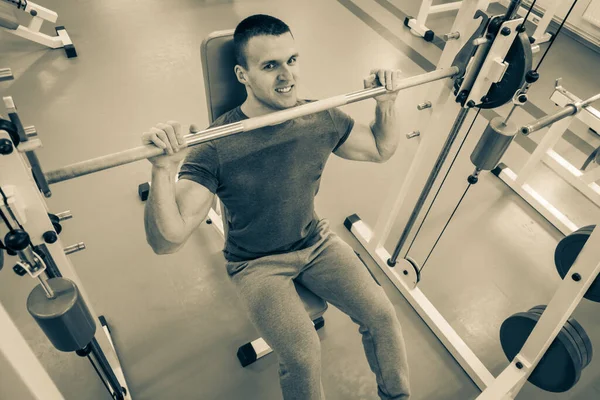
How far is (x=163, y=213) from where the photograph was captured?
4.20ft

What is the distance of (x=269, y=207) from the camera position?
152 centimetres

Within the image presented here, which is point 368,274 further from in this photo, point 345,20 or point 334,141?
point 345,20

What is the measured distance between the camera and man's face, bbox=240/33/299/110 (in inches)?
56.5

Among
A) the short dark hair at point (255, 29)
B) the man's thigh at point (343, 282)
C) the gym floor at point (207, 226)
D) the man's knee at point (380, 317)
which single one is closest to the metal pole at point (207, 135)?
the short dark hair at point (255, 29)

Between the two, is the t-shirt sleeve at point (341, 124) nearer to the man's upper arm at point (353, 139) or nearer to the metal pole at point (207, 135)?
the man's upper arm at point (353, 139)

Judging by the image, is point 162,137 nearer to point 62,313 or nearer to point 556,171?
point 62,313

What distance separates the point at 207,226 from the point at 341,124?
1.15m

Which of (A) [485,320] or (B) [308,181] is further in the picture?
(A) [485,320]

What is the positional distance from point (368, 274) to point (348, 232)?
2.86ft

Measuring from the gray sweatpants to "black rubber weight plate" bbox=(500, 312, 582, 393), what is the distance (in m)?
0.52

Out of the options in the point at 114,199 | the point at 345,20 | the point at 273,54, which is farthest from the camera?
the point at 345,20

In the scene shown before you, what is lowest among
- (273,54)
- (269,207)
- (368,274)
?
(368,274)

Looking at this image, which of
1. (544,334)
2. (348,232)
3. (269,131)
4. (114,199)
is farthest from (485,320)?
(114,199)

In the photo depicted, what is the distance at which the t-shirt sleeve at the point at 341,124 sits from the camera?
5.17ft
